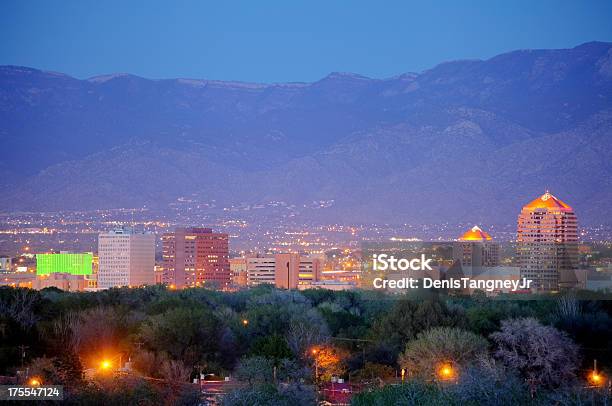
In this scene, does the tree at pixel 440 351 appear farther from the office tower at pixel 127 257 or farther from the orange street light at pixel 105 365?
the office tower at pixel 127 257

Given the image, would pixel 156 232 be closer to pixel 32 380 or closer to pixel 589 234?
pixel 589 234

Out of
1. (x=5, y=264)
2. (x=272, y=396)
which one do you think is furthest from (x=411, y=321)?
(x=5, y=264)

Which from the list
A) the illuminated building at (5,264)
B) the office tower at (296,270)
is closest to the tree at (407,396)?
the office tower at (296,270)

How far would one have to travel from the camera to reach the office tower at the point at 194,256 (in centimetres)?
10475

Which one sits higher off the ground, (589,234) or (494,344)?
(589,234)

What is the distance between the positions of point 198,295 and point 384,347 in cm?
1919

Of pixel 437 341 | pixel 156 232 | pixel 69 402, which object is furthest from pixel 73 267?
pixel 69 402

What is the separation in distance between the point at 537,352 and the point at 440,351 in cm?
278

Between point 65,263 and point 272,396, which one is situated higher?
point 65,263

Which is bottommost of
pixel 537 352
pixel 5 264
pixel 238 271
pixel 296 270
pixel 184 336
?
pixel 537 352

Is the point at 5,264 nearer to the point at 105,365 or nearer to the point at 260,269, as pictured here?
the point at 260,269

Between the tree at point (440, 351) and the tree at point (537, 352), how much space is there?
3.23 ft

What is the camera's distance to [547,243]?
7262 cm

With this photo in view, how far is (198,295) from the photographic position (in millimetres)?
51156
